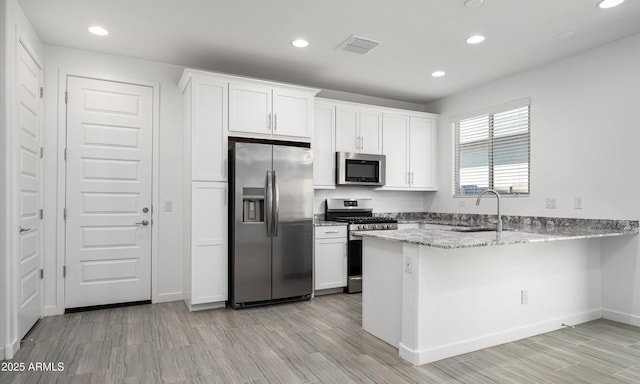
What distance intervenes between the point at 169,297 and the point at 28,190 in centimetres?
175

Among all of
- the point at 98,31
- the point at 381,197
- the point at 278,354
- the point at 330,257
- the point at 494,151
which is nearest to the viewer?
the point at 278,354

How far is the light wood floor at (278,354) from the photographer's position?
2428mm

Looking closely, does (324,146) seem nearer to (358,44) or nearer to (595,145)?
(358,44)

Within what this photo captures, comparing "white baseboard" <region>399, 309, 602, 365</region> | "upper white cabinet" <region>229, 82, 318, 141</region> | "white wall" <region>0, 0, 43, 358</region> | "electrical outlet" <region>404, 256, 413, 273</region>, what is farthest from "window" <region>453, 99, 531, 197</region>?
"white wall" <region>0, 0, 43, 358</region>

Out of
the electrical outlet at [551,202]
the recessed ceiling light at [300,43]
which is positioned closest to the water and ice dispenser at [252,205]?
the recessed ceiling light at [300,43]

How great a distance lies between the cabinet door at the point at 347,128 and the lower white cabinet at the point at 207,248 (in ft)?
5.71

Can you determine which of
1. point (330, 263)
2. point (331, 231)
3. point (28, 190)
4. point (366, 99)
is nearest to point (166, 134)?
point (28, 190)

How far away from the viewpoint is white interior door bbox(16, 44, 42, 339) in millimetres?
2939

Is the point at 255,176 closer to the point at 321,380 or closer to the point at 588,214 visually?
the point at 321,380

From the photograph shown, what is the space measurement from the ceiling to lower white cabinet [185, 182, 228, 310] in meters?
1.45

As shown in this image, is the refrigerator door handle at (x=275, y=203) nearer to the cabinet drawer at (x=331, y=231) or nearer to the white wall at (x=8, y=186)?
the cabinet drawer at (x=331, y=231)

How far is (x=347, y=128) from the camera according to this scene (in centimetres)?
502

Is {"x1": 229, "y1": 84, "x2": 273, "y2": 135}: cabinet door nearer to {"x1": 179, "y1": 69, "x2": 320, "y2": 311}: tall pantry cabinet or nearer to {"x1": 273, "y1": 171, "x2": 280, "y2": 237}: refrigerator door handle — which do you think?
{"x1": 179, "y1": 69, "x2": 320, "y2": 311}: tall pantry cabinet

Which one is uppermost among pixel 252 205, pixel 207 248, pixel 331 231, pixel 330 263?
pixel 252 205
